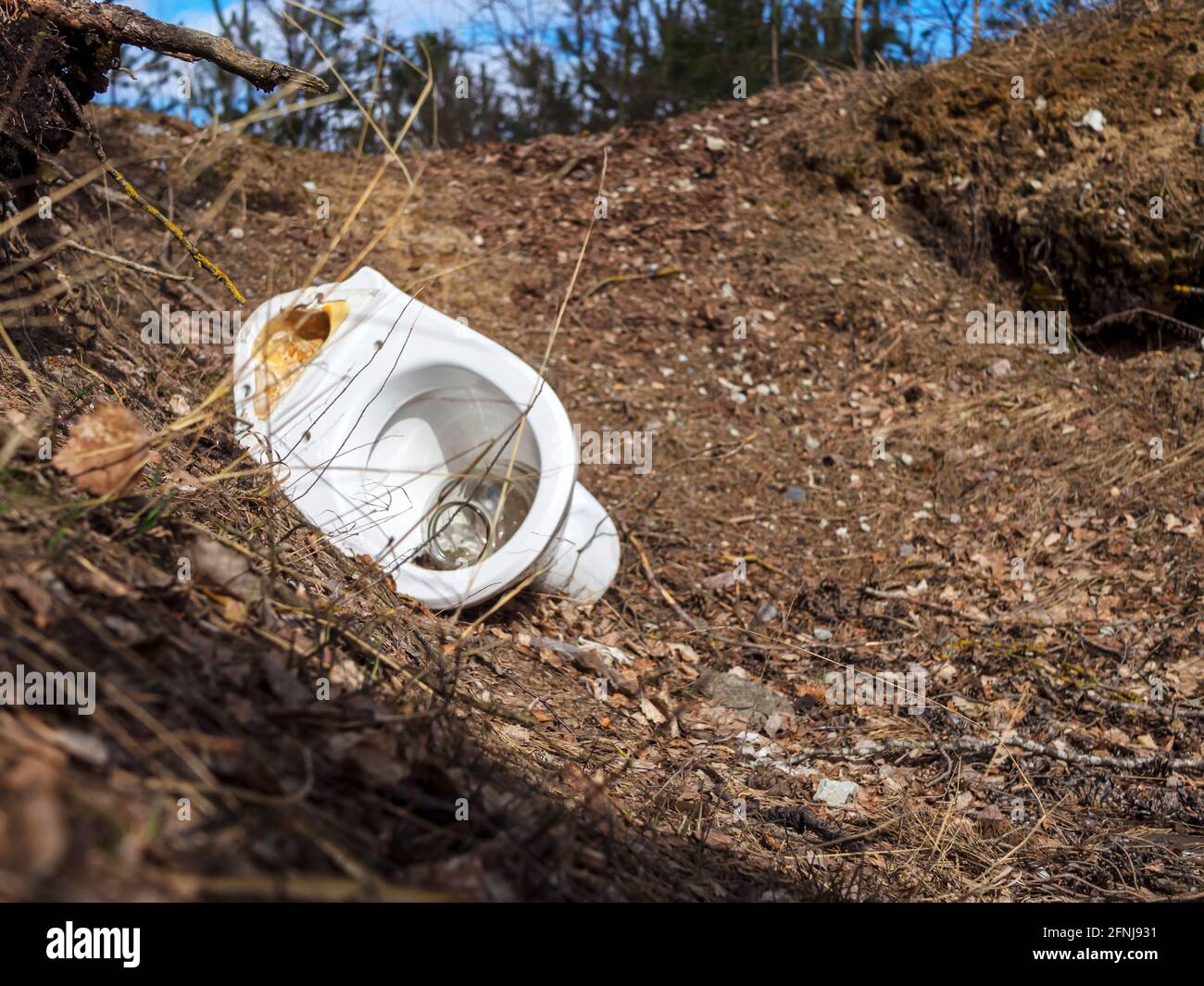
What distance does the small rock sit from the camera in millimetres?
2273

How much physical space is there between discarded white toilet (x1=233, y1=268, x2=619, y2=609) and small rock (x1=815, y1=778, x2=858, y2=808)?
3.00 feet

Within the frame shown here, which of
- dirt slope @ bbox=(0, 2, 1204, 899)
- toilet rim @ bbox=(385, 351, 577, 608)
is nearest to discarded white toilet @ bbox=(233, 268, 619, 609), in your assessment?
toilet rim @ bbox=(385, 351, 577, 608)

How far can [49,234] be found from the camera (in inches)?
124

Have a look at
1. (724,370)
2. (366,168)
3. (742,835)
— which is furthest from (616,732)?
(366,168)

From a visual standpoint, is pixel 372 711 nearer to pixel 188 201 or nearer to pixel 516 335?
pixel 516 335

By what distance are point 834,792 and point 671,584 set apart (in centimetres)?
116

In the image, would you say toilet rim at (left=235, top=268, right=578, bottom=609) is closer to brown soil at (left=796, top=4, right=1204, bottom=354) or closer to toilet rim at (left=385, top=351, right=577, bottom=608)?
toilet rim at (left=385, top=351, right=577, bottom=608)

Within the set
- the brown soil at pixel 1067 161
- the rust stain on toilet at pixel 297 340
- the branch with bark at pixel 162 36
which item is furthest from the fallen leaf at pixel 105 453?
the brown soil at pixel 1067 161

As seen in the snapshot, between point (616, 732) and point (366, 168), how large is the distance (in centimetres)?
414

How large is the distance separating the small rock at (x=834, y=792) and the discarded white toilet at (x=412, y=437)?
91 cm

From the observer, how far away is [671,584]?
11.0ft

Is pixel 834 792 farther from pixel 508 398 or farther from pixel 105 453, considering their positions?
pixel 105 453

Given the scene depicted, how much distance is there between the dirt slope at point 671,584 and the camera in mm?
1157

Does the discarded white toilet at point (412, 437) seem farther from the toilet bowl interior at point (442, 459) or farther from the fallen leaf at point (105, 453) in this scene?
the fallen leaf at point (105, 453)
